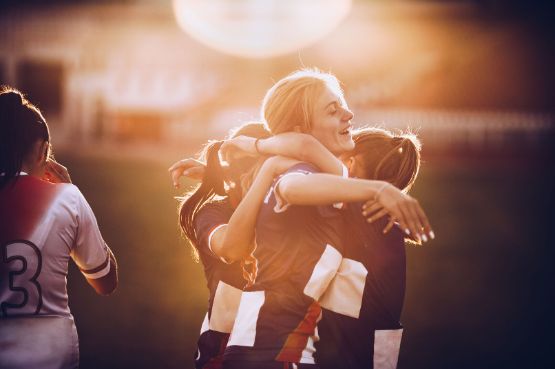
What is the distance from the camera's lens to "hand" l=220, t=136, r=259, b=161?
2020 mm

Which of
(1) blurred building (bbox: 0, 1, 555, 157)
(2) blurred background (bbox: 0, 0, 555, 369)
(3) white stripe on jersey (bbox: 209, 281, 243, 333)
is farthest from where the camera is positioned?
(1) blurred building (bbox: 0, 1, 555, 157)

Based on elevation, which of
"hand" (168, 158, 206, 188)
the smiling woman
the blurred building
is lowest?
"hand" (168, 158, 206, 188)

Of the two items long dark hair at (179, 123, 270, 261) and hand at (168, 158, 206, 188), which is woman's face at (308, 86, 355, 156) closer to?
long dark hair at (179, 123, 270, 261)

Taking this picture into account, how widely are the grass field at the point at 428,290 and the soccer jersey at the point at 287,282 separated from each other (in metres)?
2.87

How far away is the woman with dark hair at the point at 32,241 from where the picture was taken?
179 centimetres

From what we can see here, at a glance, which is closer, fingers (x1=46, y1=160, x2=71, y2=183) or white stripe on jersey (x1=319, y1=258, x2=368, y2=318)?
white stripe on jersey (x1=319, y1=258, x2=368, y2=318)

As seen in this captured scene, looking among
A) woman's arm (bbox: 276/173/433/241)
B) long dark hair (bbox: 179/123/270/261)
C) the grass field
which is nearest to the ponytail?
long dark hair (bbox: 179/123/270/261)

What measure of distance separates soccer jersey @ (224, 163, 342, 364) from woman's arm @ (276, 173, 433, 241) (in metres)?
→ 0.08

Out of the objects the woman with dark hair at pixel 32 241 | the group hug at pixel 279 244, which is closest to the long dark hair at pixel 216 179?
the group hug at pixel 279 244

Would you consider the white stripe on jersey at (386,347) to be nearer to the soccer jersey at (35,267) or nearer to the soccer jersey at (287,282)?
the soccer jersey at (287,282)

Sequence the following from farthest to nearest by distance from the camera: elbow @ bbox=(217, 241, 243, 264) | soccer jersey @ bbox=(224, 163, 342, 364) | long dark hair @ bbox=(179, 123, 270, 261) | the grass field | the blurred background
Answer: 1. the blurred background
2. the grass field
3. long dark hair @ bbox=(179, 123, 270, 261)
4. elbow @ bbox=(217, 241, 243, 264)
5. soccer jersey @ bbox=(224, 163, 342, 364)

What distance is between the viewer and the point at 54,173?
6.62ft

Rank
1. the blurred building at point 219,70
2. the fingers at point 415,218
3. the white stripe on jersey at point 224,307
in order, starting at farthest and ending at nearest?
the blurred building at point 219,70, the white stripe on jersey at point 224,307, the fingers at point 415,218

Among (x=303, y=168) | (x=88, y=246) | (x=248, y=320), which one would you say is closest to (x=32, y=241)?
(x=88, y=246)
